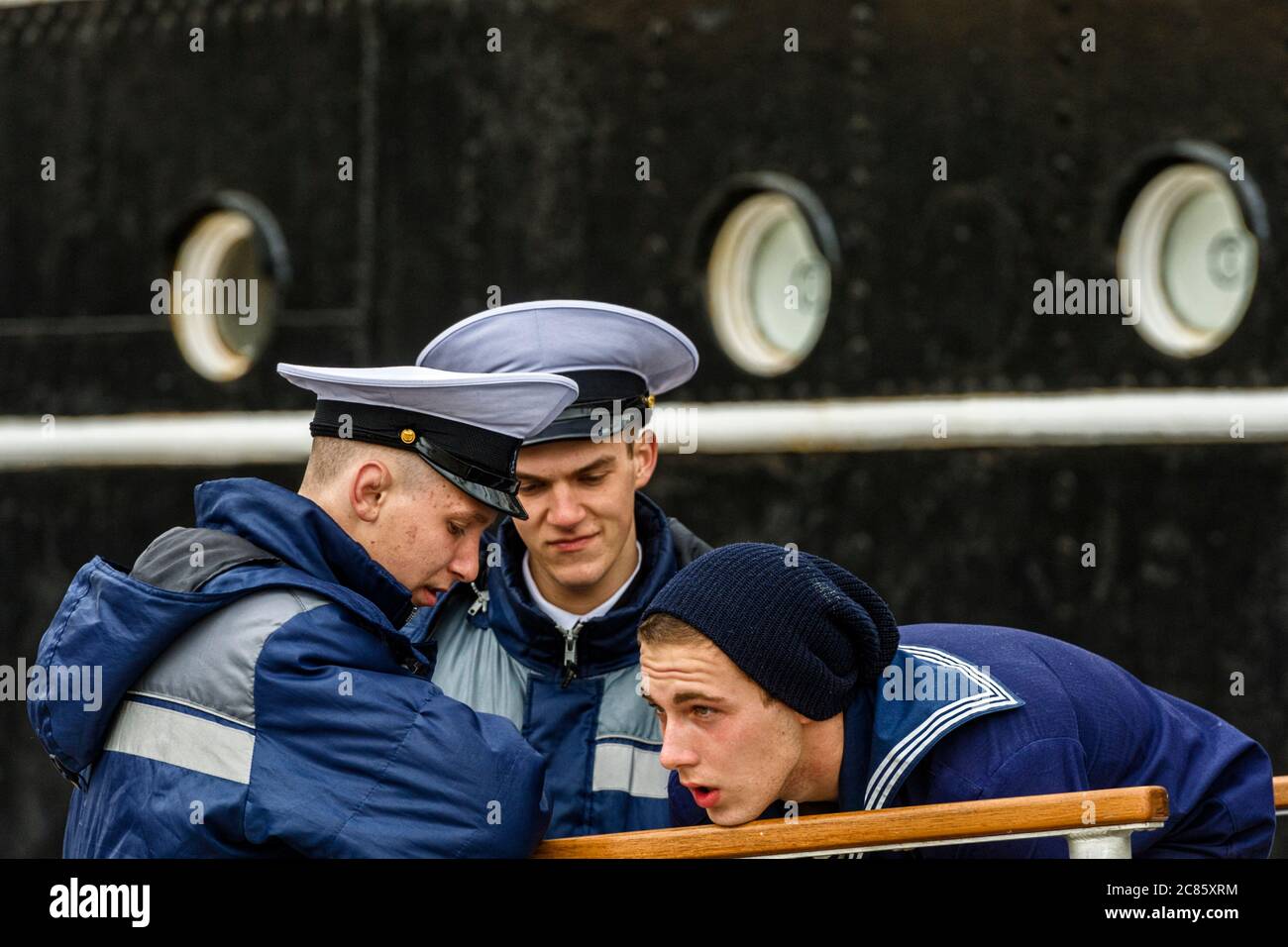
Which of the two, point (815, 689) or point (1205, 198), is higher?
point (1205, 198)

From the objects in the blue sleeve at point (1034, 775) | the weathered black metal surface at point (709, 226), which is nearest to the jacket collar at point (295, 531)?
the blue sleeve at point (1034, 775)

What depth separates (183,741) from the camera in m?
2.46

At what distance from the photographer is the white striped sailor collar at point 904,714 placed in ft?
8.56

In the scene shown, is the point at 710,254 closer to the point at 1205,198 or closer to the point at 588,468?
the point at 1205,198

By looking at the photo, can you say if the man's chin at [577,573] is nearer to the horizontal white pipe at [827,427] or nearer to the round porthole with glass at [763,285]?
the horizontal white pipe at [827,427]

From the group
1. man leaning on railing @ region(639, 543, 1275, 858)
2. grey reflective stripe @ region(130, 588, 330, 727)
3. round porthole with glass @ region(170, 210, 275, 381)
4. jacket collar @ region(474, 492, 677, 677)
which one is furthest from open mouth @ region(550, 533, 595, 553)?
round porthole with glass @ region(170, 210, 275, 381)

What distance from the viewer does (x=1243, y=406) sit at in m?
4.49

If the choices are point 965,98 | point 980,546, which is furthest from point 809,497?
point 965,98

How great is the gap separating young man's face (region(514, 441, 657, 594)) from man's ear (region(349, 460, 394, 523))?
26.7 inches

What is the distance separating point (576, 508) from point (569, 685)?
33 centimetres

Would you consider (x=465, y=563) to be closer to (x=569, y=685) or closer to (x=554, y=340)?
(x=569, y=685)

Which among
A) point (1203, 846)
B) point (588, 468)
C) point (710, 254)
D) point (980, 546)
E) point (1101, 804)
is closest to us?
point (1101, 804)

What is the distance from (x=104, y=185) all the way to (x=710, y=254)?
2.42 meters

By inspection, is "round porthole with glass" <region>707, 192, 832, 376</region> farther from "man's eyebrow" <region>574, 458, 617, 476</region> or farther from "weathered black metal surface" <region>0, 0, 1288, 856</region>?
"man's eyebrow" <region>574, 458, 617, 476</region>
